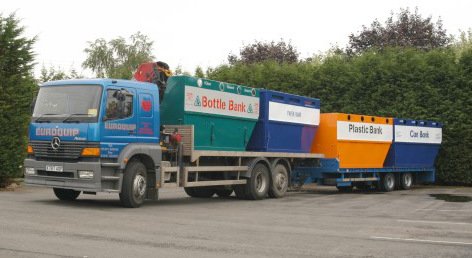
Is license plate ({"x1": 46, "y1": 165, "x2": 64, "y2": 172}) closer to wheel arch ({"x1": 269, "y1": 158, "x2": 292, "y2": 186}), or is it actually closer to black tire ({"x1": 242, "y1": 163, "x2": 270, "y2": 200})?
black tire ({"x1": 242, "y1": 163, "x2": 270, "y2": 200})

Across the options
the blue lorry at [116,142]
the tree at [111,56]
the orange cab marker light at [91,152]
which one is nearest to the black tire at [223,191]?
the blue lorry at [116,142]

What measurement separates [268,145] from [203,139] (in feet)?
9.53

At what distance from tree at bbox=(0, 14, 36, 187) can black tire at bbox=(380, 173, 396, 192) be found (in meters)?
12.6

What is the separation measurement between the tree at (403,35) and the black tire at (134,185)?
3239cm

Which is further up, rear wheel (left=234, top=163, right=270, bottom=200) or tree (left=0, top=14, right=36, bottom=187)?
tree (left=0, top=14, right=36, bottom=187)

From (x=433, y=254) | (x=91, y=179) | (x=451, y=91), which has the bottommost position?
(x=433, y=254)

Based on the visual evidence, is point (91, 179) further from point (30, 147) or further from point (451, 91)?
point (451, 91)

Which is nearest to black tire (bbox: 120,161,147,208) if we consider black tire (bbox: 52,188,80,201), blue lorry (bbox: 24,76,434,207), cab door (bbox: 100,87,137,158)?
blue lorry (bbox: 24,76,434,207)

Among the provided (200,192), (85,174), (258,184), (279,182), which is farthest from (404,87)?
(85,174)

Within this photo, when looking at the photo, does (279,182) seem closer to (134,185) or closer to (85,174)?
(134,185)

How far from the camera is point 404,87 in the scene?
81.2ft

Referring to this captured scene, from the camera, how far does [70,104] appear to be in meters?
13.3

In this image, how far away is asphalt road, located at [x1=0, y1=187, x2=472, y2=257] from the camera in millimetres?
8391

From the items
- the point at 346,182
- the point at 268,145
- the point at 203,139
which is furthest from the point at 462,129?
the point at 203,139
